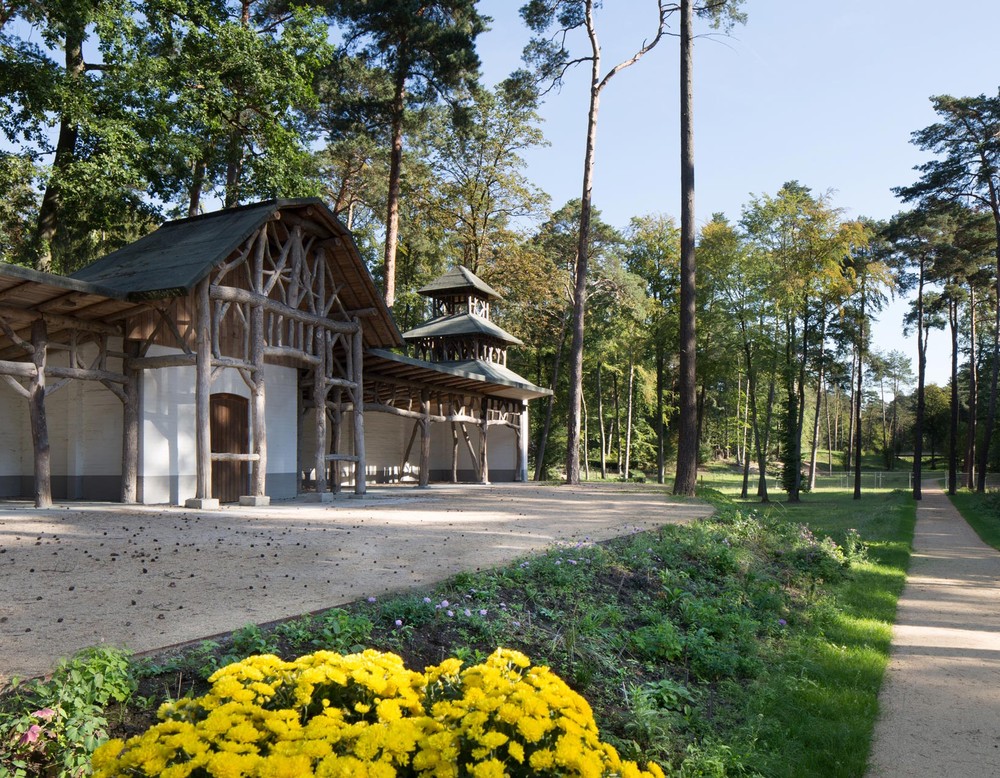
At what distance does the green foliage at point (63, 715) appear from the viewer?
287cm

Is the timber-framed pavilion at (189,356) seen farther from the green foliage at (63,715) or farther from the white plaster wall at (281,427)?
the green foliage at (63,715)

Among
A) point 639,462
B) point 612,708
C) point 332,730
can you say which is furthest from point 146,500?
point 639,462

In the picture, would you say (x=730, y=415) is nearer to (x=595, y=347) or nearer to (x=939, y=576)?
(x=595, y=347)

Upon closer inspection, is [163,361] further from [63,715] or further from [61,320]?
[63,715]

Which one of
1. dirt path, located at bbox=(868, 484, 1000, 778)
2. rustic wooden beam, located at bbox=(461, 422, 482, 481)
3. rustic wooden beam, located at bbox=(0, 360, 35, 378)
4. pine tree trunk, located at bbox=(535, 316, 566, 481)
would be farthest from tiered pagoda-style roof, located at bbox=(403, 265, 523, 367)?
dirt path, located at bbox=(868, 484, 1000, 778)

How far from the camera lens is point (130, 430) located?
510 inches

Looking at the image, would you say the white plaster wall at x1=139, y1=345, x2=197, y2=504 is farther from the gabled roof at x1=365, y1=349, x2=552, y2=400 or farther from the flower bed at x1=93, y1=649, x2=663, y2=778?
the flower bed at x1=93, y1=649, x2=663, y2=778

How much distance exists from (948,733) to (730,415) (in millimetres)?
57717

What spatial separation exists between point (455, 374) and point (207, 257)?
33.1 ft

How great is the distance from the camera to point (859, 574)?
35.1 ft

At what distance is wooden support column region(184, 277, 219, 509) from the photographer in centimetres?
1253

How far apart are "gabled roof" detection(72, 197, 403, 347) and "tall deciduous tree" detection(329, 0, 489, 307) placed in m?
4.36

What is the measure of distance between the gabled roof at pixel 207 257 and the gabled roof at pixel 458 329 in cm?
886

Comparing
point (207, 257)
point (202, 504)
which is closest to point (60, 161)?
point (207, 257)
